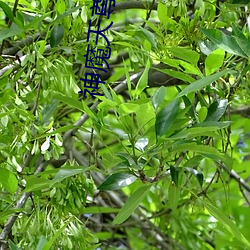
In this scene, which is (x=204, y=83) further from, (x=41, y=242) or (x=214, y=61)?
(x=41, y=242)

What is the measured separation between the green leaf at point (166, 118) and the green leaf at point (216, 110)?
0.10 m

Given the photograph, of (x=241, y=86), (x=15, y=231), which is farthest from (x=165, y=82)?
(x=15, y=231)

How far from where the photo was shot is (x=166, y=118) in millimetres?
822

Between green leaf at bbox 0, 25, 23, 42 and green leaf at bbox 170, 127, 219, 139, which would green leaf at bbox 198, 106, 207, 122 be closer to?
green leaf at bbox 170, 127, 219, 139

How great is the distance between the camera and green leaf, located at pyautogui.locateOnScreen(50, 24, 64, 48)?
0.94 m

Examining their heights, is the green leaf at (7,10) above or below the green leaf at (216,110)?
above

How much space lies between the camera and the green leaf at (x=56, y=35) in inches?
36.9

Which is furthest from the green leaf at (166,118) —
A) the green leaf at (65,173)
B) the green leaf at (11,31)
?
the green leaf at (11,31)

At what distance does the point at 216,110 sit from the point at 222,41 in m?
0.10

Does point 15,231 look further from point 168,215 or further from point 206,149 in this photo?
point 168,215

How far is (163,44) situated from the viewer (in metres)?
0.99

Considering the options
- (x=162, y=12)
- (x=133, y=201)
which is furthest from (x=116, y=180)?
(x=162, y=12)

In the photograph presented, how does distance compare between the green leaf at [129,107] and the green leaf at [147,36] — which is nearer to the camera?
the green leaf at [129,107]

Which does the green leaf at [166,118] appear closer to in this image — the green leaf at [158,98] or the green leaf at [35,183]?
the green leaf at [158,98]
